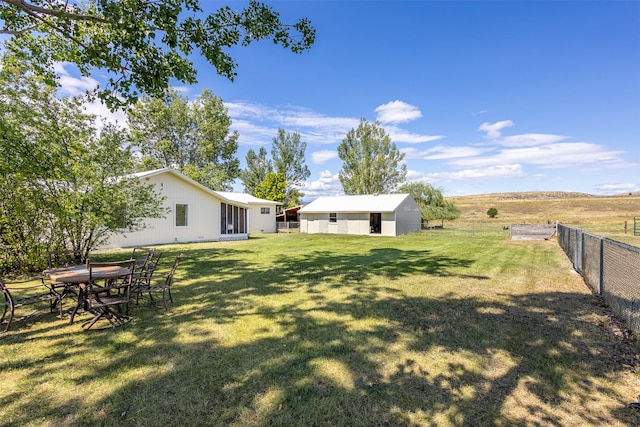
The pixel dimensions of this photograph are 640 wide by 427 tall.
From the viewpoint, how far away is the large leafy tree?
7832 mm

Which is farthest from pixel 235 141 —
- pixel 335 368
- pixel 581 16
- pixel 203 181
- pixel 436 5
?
pixel 335 368

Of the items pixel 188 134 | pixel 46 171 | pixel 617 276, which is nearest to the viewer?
pixel 617 276

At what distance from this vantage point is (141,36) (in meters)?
5.45

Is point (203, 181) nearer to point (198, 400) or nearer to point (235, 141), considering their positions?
point (235, 141)

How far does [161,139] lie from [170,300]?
29559mm

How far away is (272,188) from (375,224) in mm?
16344

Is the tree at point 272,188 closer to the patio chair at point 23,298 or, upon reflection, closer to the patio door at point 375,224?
the patio door at point 375,224

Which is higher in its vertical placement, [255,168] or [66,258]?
[255,168]

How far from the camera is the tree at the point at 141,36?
5.32 m

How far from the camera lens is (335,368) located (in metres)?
3.37

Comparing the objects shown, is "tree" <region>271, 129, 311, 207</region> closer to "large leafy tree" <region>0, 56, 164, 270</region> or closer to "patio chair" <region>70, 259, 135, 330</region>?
"large leafy tree" <region>0, 56, 164, 270</region>

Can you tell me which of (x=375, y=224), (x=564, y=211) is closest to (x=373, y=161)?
(x=375, y=224)

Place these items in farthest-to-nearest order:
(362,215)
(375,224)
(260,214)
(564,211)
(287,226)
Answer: (564,211)
(287,226)
(375,224)
(260,214)
(362,215)

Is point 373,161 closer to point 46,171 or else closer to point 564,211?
point 46,171
